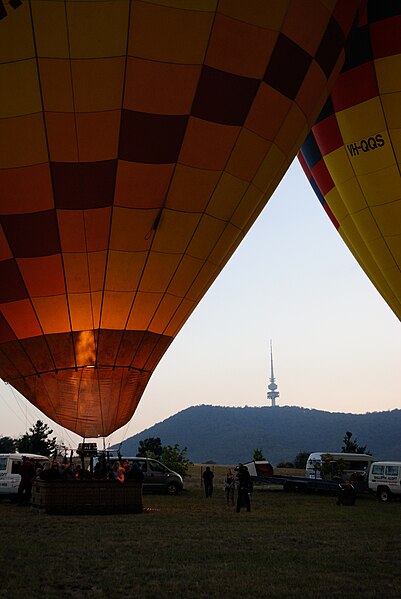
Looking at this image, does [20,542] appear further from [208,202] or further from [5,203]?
[208,202]

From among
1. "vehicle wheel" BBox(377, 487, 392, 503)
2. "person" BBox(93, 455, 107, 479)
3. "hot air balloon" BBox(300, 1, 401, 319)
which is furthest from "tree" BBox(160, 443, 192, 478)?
"hot air balloon" BBox(300, 1, 401, 319)

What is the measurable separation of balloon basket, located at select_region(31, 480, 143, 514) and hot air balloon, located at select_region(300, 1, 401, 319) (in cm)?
732

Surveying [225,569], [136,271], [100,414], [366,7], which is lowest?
[225,569]

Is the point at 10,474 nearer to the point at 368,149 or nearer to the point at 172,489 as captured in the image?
the point at 172,489

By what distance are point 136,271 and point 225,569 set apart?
4.70 metres

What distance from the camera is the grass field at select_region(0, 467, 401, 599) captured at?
6660 millimetres

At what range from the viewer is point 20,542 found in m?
9.28

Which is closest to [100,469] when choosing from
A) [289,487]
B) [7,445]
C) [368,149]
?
[368,149]

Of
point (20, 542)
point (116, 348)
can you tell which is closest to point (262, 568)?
point (20, 542)

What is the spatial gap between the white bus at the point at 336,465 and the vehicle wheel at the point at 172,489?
636cm

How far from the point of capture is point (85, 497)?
43.4 feet

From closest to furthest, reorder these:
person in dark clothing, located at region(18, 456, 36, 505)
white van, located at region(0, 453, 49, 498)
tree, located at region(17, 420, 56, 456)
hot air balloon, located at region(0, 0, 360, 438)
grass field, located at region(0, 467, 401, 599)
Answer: grass field, located at region(0, 467, 401, 599), hot air balloon, located at region(0, 0, 360, 438), person in dark clothing, located at region(18, 456, 36, 505), white van, located at region(0, 453, 49, 498), tree, located at region(17, 420, 56, 456)

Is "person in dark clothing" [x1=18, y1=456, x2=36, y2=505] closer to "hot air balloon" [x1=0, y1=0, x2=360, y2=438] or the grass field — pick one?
the grass field

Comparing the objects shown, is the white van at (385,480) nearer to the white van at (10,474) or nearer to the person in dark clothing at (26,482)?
the white van at (10,474)
